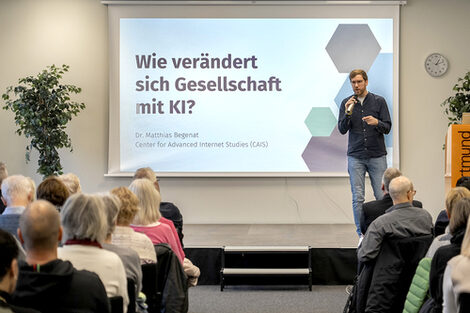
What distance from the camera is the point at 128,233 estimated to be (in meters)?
3.39

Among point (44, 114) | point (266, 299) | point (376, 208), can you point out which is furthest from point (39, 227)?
point (44, 114)

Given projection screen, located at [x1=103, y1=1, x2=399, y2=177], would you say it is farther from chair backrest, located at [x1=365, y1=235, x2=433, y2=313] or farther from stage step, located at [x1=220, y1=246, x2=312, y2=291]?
chair backrest, located at [x1=365, y1=235, x2=433, y2=313]

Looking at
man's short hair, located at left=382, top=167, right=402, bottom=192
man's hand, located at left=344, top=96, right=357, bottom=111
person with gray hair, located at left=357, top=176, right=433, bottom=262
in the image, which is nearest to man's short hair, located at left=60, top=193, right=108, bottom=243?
person with gray hair, located at left=357, top=176, right=433, bottom=262

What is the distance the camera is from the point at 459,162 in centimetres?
582

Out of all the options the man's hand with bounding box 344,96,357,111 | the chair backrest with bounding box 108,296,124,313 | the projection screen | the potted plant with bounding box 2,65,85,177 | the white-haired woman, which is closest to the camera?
the white-haired woman

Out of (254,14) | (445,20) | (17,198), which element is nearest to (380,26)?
(445,20)

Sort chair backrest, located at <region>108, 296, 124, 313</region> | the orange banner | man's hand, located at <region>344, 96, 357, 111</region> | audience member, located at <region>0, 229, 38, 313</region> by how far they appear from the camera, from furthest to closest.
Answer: man's hand, located at <region>344, 96, 357, 111</region> < the orange banner < chair backrest, located at <region>108, 296, 124, 313</region> < audience member, located at <region>0, 229, 38, 313</region>

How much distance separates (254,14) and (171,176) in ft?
6.90

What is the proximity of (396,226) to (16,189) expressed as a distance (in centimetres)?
223

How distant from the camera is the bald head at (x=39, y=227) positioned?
228cm

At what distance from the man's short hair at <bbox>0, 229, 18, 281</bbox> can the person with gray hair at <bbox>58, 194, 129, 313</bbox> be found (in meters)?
0.71

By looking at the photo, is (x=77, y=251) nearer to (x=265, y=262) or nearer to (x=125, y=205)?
(x=125, y=205)

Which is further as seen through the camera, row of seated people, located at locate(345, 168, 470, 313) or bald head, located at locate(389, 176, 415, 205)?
bald head, located at locate(389, 176, 415, 205)

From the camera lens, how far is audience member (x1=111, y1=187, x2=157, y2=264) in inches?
133
